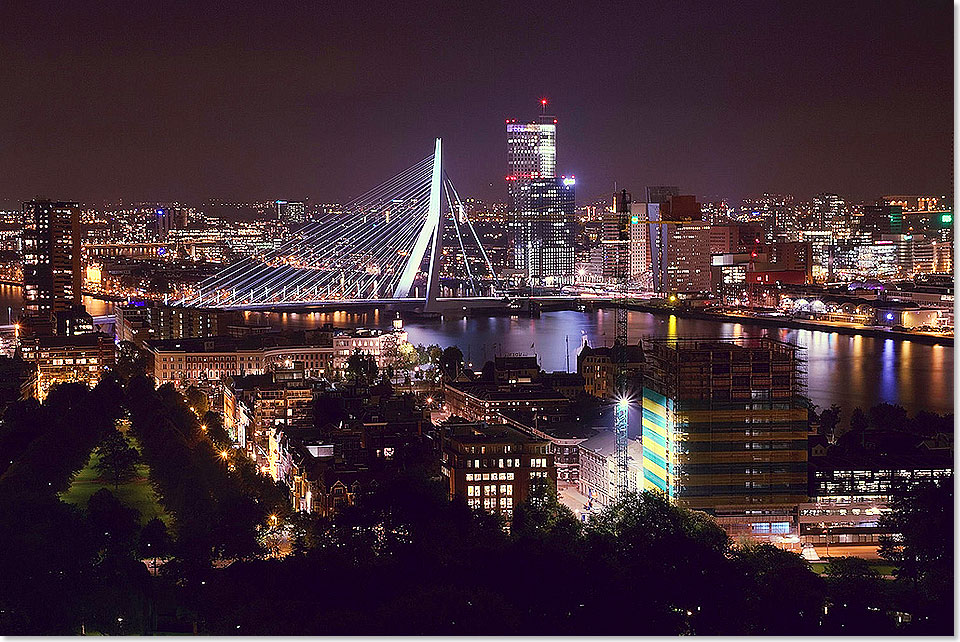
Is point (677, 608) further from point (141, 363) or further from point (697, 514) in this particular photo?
point (141, 363)

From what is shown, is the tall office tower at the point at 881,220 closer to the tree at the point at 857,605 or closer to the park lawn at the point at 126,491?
the park lawn at the point at 126,491

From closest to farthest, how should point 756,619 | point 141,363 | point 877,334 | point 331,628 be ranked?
point 331,628 → point 756,619 → point 141,363 → point 877,334

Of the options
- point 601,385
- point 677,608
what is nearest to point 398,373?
point 601,385

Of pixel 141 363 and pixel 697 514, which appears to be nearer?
pixel 697 514

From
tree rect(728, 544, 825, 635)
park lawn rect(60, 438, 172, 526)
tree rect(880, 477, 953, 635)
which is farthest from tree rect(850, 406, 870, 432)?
park lawn rect(60, 438, 172, 526)

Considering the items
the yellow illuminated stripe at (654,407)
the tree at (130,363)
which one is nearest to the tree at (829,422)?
the yellow illuminated stripe at (654,407)

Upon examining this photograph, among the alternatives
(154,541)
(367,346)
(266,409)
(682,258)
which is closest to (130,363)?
(367,346)
